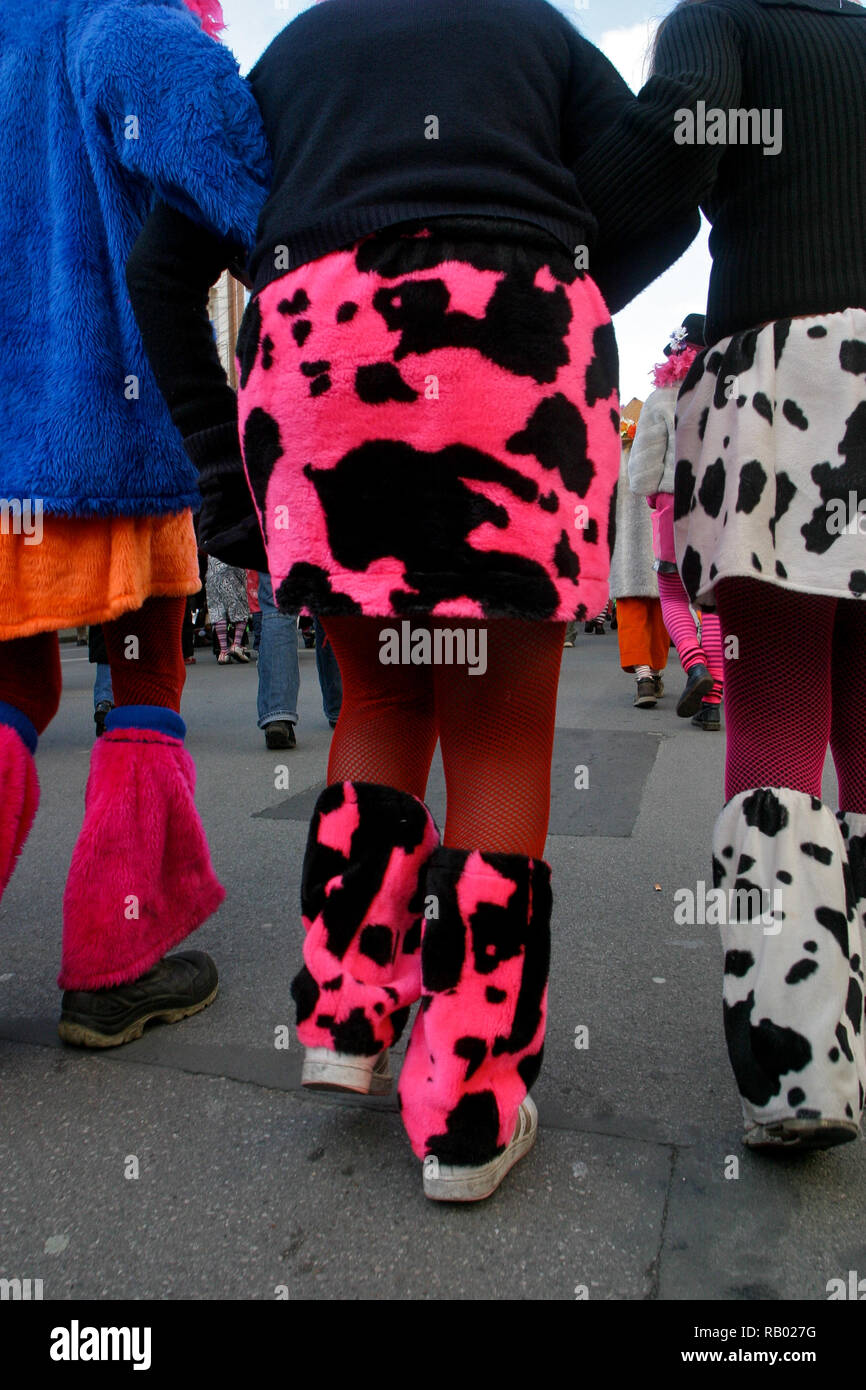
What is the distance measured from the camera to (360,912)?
1.41m

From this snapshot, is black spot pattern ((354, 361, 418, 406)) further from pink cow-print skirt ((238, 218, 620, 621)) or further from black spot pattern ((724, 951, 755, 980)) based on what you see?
black spot pattern ((724, 951, 755, 980))

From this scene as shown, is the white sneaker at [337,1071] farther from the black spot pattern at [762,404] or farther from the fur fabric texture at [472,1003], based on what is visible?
the black spot pattern at [762,404]

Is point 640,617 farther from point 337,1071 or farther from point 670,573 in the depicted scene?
point 337,1071

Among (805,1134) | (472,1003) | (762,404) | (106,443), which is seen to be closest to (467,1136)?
(472,1003)

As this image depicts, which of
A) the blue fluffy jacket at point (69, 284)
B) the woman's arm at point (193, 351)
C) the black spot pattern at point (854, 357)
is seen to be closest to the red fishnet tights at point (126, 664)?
the blue fluffy jacket at point (69, 284)

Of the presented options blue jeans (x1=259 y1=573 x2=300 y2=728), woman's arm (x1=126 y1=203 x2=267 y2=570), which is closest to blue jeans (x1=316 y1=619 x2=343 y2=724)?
blue jeans (x1=259 y1=573 x2=300 y2=728)

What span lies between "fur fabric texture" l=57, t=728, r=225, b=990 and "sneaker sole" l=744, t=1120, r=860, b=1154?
1.07 meters

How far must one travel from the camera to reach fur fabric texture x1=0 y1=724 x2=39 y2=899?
1712 mm

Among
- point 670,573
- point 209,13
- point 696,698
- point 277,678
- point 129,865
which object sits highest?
point 209,13

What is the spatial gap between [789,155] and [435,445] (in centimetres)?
69

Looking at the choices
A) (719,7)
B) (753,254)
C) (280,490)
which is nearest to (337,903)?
(280,490)

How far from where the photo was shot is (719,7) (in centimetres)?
141

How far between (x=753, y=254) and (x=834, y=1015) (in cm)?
104
